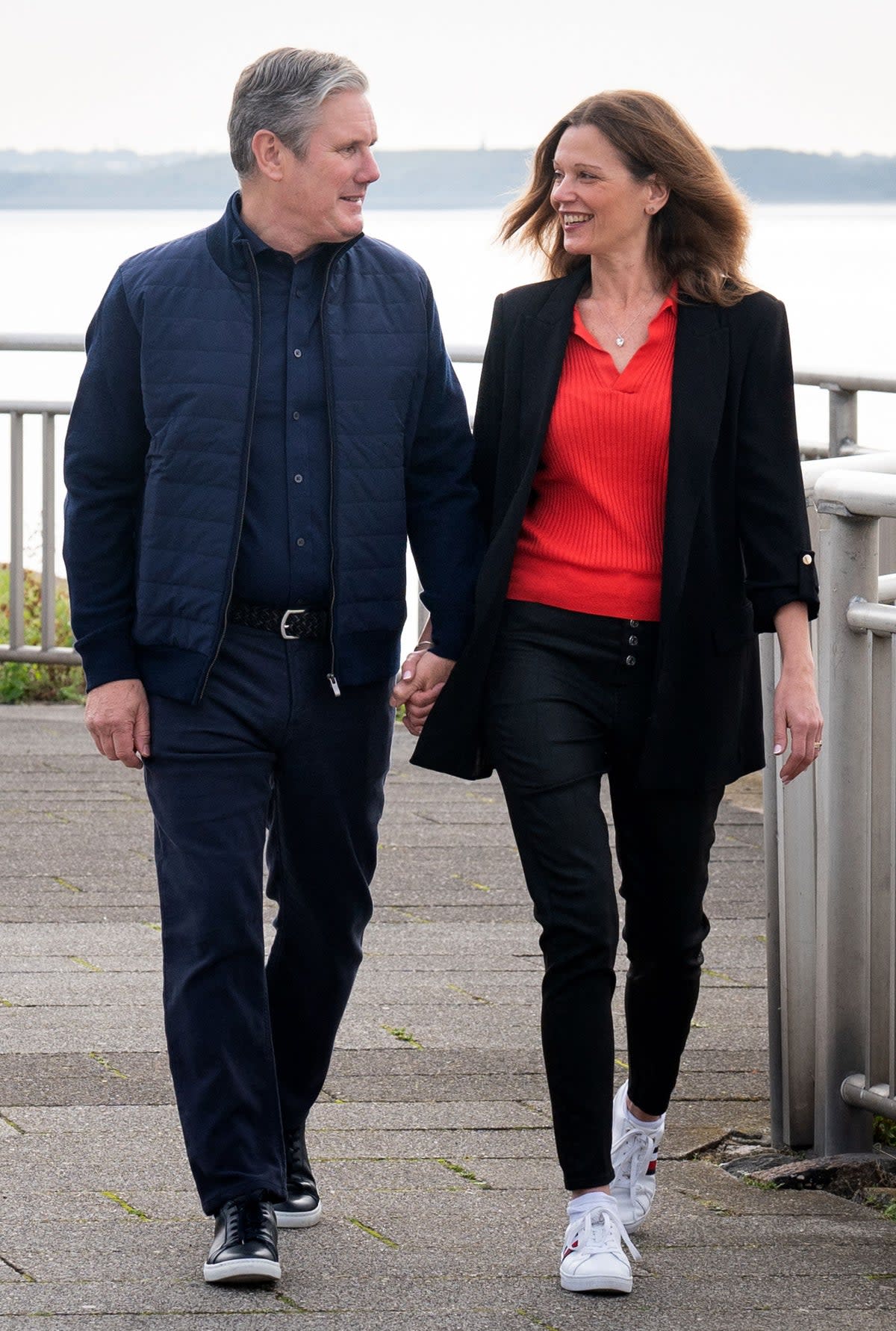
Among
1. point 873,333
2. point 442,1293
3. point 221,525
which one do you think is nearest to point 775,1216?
point 442,1293

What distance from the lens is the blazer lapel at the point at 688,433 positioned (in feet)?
11.9

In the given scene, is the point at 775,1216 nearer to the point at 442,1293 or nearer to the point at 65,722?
the point at 442,1293

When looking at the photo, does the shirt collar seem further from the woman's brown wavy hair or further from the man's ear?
the woman's brown wavy hair

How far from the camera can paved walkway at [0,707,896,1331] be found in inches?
133

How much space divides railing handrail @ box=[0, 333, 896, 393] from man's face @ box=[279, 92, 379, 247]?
399 centimetres

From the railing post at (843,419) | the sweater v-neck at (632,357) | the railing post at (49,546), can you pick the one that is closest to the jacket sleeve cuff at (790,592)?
the sweater v-neck at (632,357)

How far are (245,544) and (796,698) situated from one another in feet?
2.98

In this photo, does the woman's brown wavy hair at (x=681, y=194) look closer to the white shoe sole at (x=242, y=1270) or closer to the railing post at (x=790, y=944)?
the railing post at (x=790, y=944)

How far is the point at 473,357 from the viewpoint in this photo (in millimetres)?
8562

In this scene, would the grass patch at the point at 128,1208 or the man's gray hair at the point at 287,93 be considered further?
the grass patch at the point at 128,1208

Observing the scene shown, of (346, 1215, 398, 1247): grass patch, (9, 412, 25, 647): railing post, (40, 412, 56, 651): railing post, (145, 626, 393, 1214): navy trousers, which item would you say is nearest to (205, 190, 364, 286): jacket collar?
(145, 626, 393, 1214): navy trousers

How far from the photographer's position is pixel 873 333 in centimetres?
2642

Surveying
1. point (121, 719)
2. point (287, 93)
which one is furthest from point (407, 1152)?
point (287, 93)

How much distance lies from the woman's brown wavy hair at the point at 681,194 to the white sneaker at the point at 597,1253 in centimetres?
147
